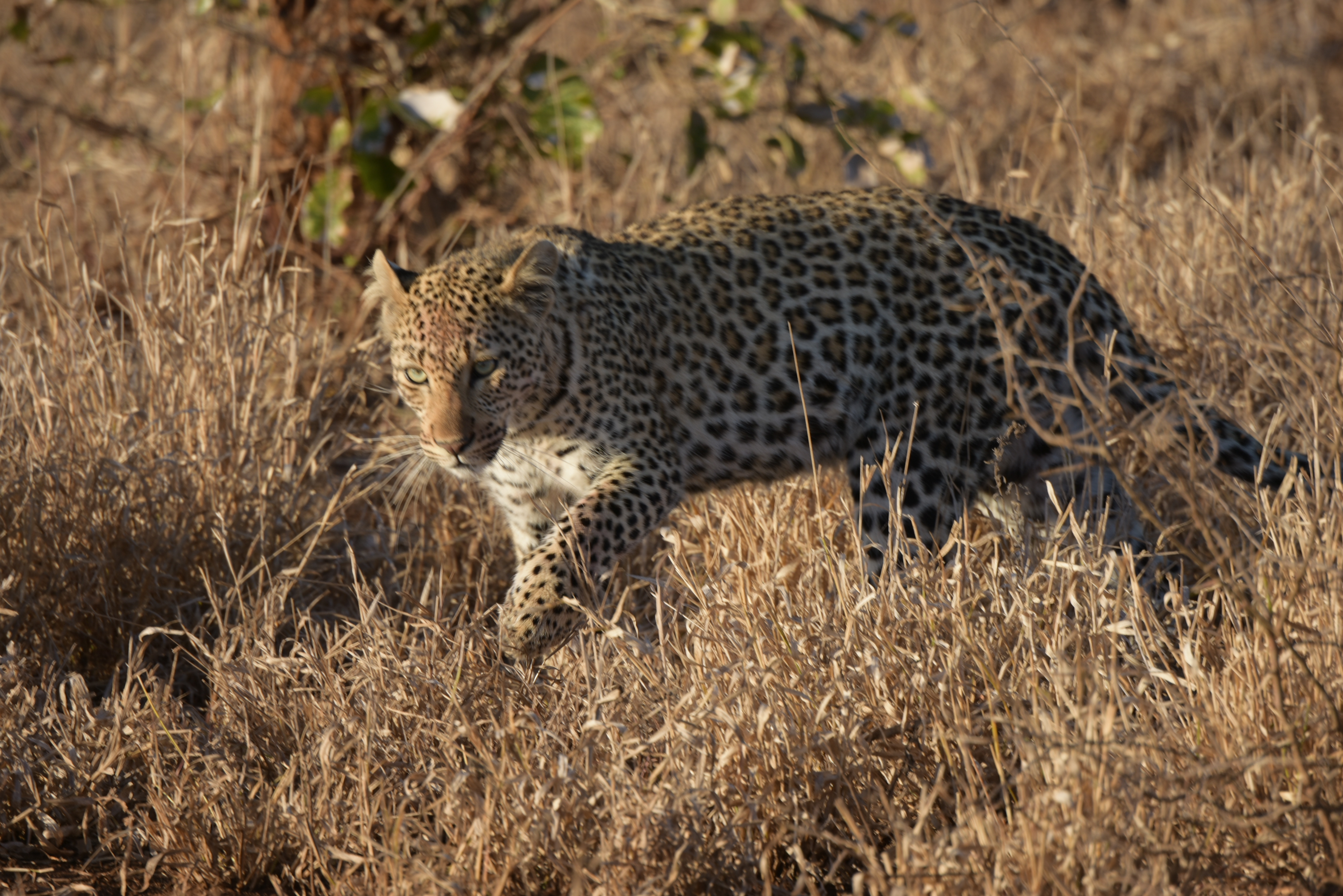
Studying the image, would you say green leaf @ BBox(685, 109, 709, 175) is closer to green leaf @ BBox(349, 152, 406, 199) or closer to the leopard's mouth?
green leaf @ BBox(349, 152, 406, 199)

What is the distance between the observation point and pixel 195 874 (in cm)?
330

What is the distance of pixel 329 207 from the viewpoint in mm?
6098

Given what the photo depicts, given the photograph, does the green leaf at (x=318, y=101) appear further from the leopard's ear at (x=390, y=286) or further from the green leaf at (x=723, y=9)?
the leopard's ear at (x=390, y=286)

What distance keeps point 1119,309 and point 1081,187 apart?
1904 millimetres

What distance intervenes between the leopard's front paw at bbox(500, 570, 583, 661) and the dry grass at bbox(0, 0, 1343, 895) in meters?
0.08

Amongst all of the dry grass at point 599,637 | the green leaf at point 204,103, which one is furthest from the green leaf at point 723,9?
the green leaf at point 204,103

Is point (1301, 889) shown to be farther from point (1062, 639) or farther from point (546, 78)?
point (546, 78)

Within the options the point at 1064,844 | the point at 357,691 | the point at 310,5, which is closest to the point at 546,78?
the point at 310,5

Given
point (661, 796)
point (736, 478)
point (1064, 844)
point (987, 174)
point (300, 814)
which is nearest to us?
point (1064, 844)

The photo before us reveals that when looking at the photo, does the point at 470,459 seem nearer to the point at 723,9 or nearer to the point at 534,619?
the point at 534,619

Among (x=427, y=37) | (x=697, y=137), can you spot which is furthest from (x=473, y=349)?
(x=427, y=37)

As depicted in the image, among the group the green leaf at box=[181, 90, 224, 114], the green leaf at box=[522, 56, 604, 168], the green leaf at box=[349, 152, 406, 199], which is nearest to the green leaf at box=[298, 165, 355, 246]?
the green leaf at box=[349, 152, 406, 199]

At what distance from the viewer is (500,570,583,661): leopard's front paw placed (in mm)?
3867

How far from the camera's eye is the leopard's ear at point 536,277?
4195 millimetres
